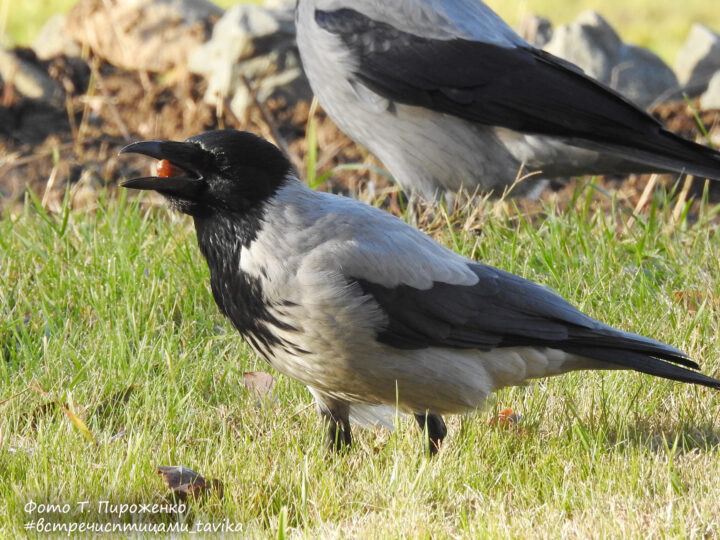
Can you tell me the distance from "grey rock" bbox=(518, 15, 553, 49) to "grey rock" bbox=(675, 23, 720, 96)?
3.18 ft

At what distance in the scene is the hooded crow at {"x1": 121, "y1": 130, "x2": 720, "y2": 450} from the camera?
3.42 meters

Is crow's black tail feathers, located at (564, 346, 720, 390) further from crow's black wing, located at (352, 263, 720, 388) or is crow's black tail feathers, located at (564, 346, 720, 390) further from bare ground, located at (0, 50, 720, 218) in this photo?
bare ground, located at (0, 50, 720, 218)

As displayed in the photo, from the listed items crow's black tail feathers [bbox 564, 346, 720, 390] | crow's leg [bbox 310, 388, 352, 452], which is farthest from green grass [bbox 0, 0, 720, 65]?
crow's leg [bbox 310, 388, 352, 452]

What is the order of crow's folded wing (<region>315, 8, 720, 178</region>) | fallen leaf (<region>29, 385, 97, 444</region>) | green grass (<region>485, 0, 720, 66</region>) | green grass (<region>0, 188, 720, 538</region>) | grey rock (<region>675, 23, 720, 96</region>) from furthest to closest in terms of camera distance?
green grass (<region>485, 0, 720, 66</region>) < grey rock (<region>675, 23, 720, 96</region>) < crow's folded wing (<region>315, 8, 720, 178</region>) < fallen leaf (<region>29, 385, 97, 444</region>) < green grass (<region>0, 188, 720, 538</region>)

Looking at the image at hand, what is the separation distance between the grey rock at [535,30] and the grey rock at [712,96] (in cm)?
116

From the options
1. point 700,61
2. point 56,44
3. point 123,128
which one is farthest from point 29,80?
point 700,61

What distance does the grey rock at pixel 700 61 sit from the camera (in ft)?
25.4

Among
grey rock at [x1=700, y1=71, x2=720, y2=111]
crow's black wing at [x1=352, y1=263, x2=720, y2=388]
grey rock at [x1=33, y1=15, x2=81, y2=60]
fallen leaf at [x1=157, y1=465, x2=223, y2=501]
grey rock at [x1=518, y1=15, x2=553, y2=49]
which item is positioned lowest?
fallen leaf at [x1=157, y1=465, x2=223, y2=501]

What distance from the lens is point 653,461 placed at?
11.4ft

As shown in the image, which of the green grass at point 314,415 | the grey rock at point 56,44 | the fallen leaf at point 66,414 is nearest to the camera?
the green grass at point 314,415

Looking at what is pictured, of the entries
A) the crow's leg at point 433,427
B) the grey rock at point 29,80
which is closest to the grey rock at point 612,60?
the grey rock at point 29,80

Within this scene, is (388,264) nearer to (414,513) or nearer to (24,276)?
(414,513)

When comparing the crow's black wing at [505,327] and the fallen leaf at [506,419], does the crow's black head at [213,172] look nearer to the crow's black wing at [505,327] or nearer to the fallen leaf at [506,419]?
the crow's black wing at [505,327]

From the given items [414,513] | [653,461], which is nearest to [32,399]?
[414,513]
